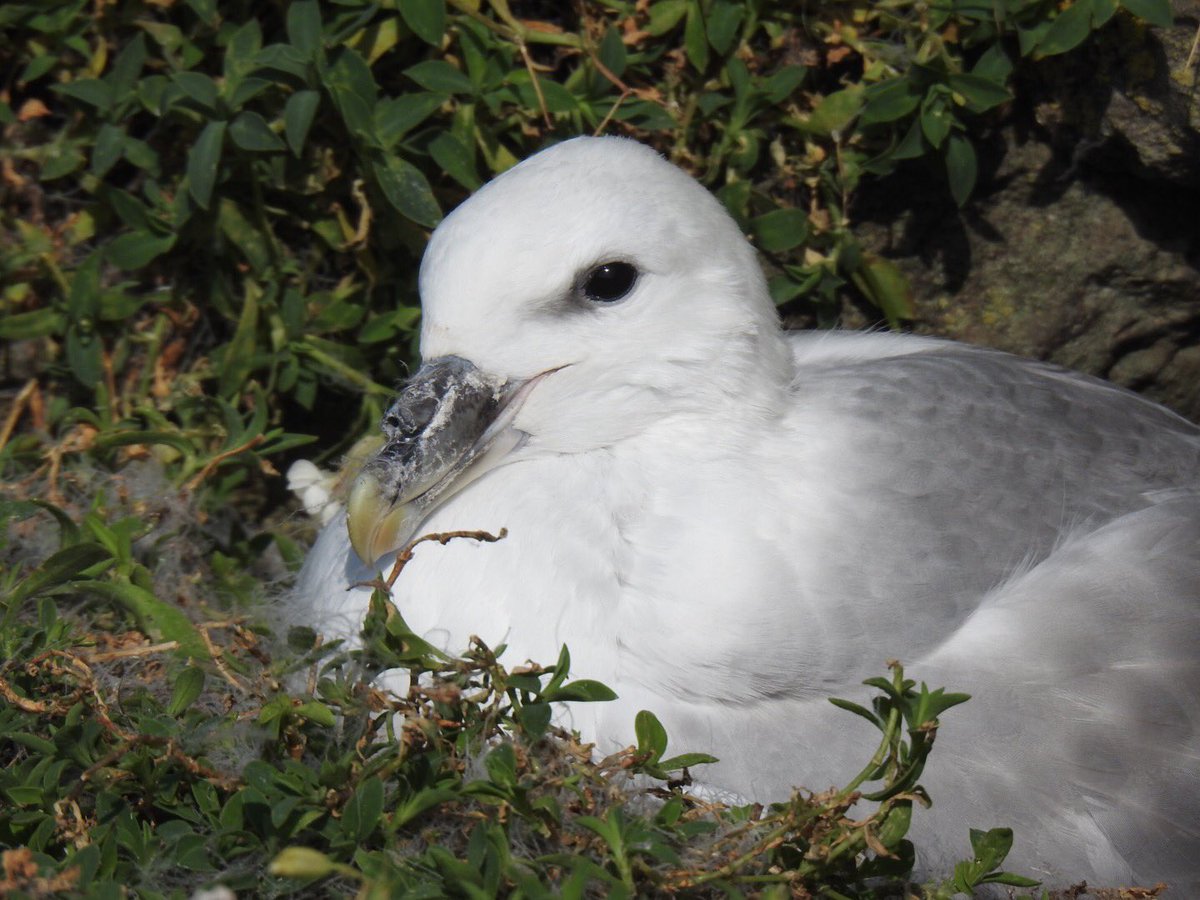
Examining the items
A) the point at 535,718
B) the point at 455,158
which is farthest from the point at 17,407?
the point at 535,718

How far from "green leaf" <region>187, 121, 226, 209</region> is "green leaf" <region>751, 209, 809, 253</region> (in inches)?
48.7

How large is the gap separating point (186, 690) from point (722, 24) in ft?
6.34

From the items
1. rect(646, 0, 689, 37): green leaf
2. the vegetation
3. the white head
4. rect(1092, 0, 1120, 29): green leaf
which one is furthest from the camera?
rect(646, 0, 689, 37): green leaf

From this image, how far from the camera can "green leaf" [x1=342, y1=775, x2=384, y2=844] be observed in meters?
1.73

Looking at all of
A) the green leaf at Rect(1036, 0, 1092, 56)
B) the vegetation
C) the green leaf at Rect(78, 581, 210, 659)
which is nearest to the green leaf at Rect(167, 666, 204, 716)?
the vegetation

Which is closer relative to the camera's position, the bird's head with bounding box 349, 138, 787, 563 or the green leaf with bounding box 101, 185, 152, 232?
the bird's head with bounding box 349, 138, 787, 563

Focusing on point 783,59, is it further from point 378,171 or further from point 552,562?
point 552,562

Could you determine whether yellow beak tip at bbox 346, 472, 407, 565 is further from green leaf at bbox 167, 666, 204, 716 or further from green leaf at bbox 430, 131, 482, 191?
green leaf at bbox 430, 131, 482, 191

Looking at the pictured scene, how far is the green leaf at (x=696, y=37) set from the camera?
3.04 m

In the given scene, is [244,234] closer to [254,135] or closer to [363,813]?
[254,135]

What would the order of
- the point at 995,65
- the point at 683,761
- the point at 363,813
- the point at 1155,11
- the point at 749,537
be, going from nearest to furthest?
1. the point at 363,813
2. the point at 683,761
3. the point at 749,537
4. the point at 1155,11
5. the point at 995,65

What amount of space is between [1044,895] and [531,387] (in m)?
1.11

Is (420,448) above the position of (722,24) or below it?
below

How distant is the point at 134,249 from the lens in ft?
10.1
